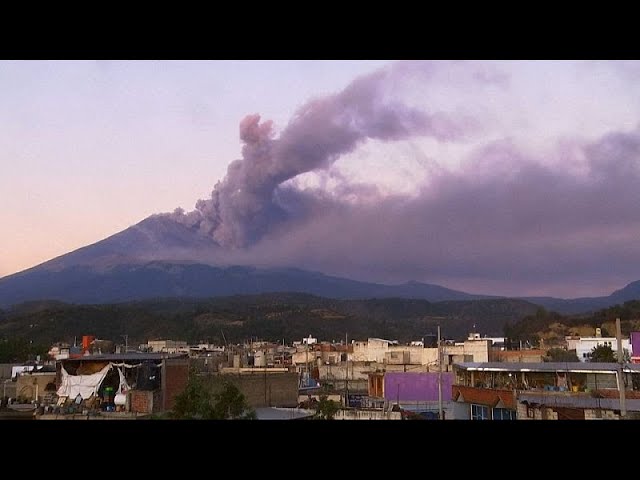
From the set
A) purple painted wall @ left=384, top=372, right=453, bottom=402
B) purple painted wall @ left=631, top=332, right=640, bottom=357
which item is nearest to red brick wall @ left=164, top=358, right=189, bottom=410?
purple painted wall @ left=384, top=372, right=453, bottom=402

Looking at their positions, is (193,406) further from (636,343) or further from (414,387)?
(636,343)

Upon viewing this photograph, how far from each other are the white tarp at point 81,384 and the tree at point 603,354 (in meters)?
10.8

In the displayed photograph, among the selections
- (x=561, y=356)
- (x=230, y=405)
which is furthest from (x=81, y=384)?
(x=561, y=356)

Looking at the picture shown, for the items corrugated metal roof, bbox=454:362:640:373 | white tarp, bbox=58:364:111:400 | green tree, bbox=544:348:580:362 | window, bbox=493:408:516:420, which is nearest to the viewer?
window, bbox=493:408:516:420

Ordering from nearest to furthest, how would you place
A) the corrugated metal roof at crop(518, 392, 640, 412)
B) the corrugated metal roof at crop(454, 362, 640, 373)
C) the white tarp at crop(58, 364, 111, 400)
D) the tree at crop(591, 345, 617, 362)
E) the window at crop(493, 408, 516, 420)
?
the corrugated metal roof at crop(518, 392, 640, 412), the window at crop(493, 408, 516, 420), the corrugated metal roof at crop(454, 362, 640, 373), the white tarp at crop(58, 364, 111, 400), the tree at crop(591, 345, 617, 362)

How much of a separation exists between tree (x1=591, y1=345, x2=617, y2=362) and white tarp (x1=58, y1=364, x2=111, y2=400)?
10.8 metres

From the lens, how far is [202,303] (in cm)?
3591

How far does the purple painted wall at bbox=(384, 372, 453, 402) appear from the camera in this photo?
44.6ft

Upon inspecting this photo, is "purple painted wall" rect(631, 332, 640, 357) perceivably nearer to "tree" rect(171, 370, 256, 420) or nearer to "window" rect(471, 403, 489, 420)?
"window" rect(471, 403, 489, 420)

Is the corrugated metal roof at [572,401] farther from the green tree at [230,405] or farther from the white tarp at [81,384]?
the white tarp at [81,384]

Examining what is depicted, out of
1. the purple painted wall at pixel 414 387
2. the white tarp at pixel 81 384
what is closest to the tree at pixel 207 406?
the white tarp at pixel 81 384
